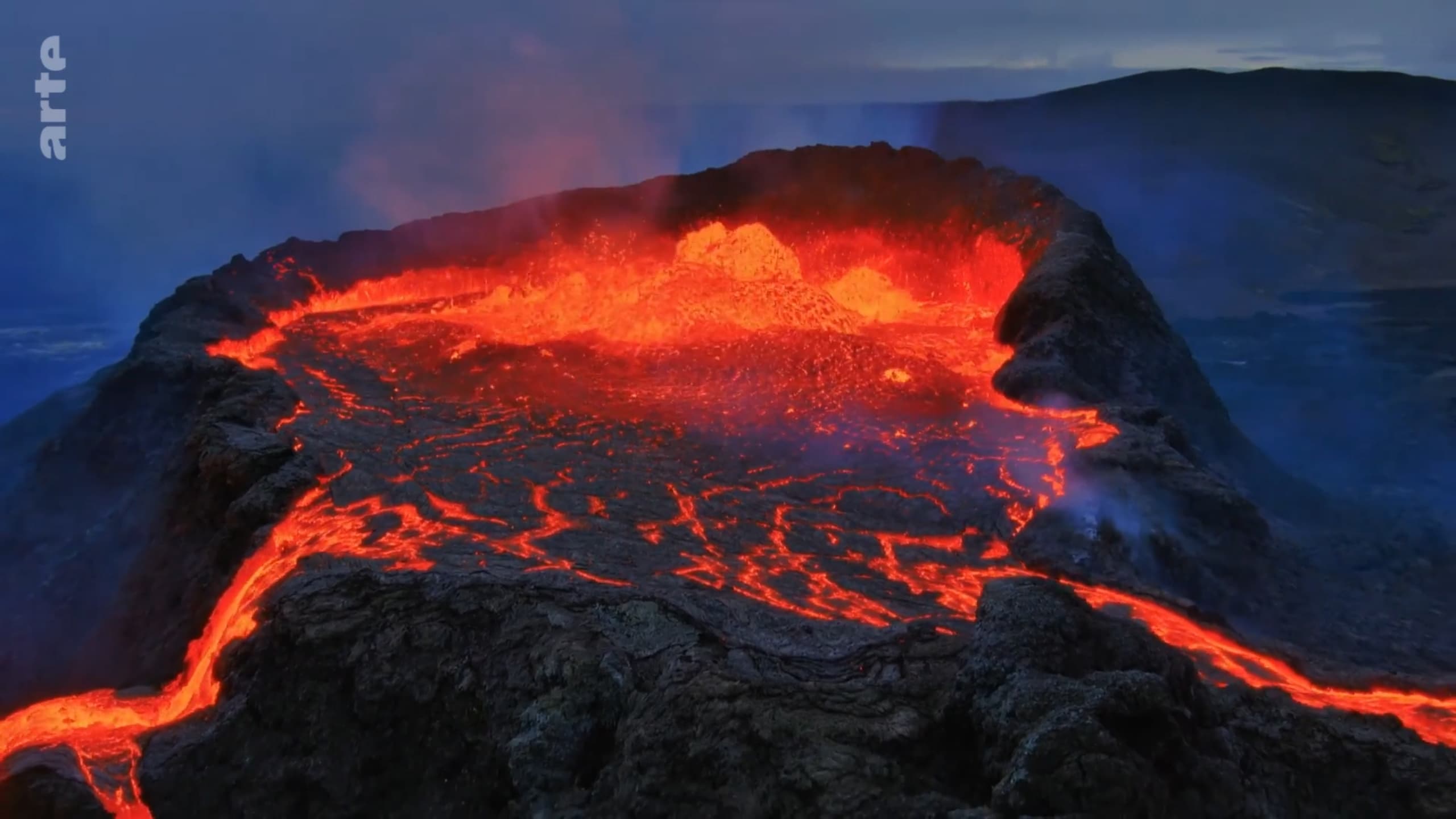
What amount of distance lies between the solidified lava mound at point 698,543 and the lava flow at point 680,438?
0.06 m

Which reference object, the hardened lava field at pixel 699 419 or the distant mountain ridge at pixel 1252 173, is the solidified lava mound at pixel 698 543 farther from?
the distant mountain ridge at pixel 1252 173

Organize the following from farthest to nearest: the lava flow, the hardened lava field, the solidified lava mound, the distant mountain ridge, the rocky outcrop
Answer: the distant mountain ridge, the hardened lava field, the lava flow, the solidified lava mound, the rocky outcrop

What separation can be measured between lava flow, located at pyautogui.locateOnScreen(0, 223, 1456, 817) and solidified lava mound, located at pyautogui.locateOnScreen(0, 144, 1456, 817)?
62mm

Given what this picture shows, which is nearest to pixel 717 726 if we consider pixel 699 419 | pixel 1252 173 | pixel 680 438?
pixel 680 438

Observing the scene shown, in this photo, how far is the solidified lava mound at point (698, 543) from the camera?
5254 millimetres

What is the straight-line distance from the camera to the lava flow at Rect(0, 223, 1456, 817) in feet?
25.8

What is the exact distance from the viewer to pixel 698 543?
28.9 feet

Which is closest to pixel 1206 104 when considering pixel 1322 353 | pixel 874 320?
pixel 1322 353

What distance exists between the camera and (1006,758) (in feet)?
15.8

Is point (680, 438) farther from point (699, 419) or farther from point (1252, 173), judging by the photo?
point (1252, 173)

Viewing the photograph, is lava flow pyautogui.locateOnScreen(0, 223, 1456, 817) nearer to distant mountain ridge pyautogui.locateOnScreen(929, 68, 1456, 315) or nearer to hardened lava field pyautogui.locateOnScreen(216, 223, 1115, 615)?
hardened lava field pyautogui.locateOnScreen(216, 223, 1115, 615)

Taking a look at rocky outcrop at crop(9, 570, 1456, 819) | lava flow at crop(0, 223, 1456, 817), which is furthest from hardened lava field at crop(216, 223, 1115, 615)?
rocky outcrop at crop(9, 570, 1456, 819)

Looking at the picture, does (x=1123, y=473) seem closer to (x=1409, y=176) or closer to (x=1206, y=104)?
(x=1409, y=176)

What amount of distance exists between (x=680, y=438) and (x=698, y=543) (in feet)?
10.6
